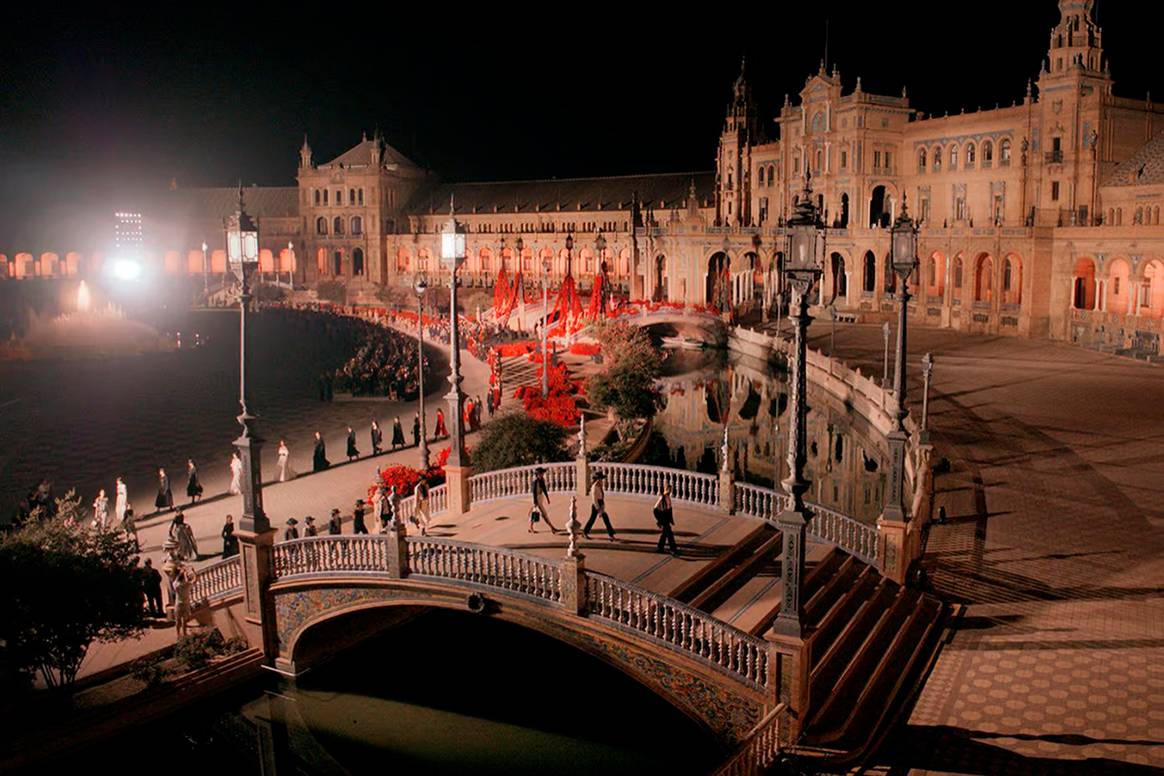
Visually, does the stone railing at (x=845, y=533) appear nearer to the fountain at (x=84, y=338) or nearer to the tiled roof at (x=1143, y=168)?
the tiled roof at (x=1143, y=168)

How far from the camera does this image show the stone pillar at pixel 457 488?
2155 cm

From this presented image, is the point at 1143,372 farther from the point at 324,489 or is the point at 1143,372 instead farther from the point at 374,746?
the point at 374,746

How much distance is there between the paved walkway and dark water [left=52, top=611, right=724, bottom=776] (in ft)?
13.5

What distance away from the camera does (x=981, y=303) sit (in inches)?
2383

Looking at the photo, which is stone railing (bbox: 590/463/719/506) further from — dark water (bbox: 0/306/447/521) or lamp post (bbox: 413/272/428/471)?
dark water (bbox: 0/306/447/521)

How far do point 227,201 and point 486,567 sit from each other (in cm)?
12262

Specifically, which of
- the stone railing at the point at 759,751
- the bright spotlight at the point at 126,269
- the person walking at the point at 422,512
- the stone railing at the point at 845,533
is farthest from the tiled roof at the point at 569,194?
the stone railing at the point at 759,751

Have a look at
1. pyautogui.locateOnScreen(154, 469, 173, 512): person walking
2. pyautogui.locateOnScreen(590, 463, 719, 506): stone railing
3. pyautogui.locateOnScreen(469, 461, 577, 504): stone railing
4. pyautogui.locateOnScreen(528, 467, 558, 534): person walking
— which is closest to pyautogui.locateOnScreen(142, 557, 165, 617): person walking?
pyautogui.locateOnScreen(469, 461, 577, 504): stone railing

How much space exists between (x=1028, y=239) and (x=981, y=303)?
17.7 feet

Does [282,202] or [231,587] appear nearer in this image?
[231,587]

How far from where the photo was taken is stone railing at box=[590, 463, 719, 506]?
20547mm

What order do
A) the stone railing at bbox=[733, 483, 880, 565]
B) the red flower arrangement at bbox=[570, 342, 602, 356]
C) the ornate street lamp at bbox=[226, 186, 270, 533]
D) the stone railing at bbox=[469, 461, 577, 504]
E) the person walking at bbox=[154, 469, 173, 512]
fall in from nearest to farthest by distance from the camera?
the ornate street lamp at bbox=[226, 186, 270, 533] → the stone railing at bbox=[733, 483, 880, 565] → the stone railing at bbox=[469, 461, 577, 504] → the person walking at bbox=[154, 469, 173, 512] → the red flower arrangement at bbox=[570, 342, 602, 356]

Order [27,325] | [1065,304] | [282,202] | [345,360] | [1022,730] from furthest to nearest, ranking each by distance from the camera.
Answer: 1. [282,202]
2. [27,325]
3. [345,360]
4. [1065,304]
5. [1022,730]

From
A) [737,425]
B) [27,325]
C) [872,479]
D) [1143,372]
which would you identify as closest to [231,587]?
[872,479]
